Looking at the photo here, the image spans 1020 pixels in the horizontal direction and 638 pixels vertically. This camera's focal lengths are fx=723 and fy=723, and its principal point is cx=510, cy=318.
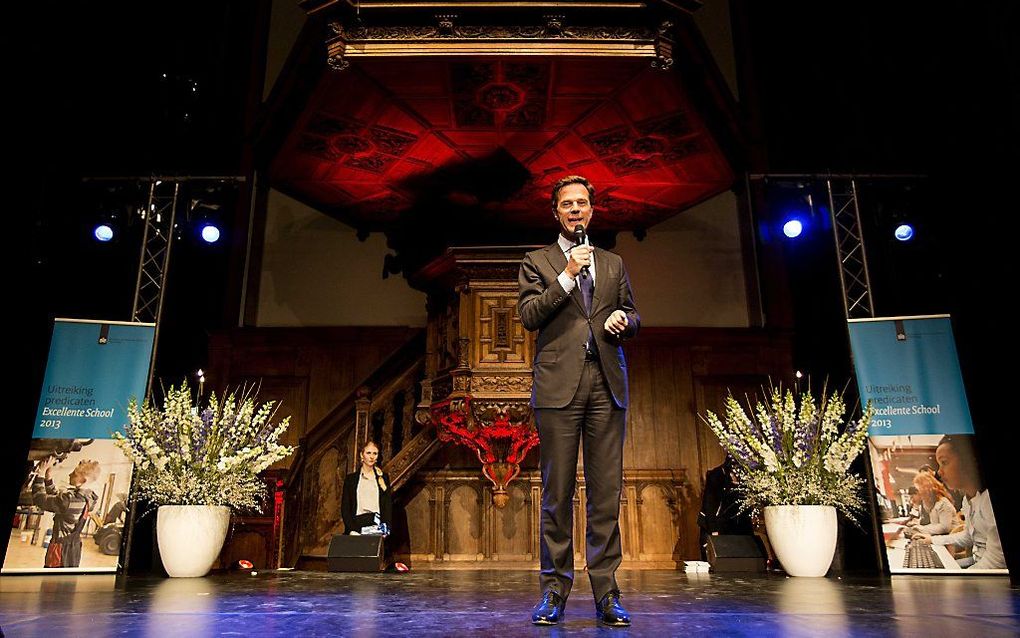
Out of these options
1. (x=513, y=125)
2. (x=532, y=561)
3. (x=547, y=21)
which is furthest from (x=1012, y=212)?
(x=532, y=561)

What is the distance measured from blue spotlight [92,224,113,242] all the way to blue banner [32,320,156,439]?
1.37 metres

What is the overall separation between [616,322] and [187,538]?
13.7ft

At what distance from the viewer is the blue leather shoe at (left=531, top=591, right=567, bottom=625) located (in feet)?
8.25

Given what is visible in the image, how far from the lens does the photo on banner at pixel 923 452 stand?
546cm

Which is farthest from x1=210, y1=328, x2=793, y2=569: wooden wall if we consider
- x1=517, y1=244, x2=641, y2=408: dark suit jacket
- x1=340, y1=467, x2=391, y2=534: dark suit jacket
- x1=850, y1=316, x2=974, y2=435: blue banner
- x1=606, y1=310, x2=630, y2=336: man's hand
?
x1=606, y1=310, x2=630, y2=336: man's hand

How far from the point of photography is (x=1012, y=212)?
478 cm

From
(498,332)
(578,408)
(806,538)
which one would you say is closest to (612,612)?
(578,408)

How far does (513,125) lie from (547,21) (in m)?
1.33

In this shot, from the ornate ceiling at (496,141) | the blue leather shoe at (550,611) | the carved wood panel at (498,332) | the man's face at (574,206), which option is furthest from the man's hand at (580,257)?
the carved wood panel at (498,332)

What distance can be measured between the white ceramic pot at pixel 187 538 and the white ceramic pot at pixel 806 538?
4241 millimetres

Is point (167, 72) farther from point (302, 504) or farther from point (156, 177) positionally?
point (302, 504)

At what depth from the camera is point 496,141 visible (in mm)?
7531

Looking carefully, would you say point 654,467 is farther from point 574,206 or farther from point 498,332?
point 574,206

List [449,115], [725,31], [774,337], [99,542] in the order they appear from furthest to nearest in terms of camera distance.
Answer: [725,31], [774,337], [449,115], [99,542]
